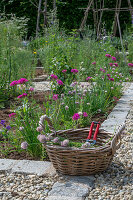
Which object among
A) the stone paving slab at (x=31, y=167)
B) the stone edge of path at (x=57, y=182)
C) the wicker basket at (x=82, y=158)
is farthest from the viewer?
the stone paving slab at (x=31, y=167)

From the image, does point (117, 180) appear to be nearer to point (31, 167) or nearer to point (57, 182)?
point (57, 182)

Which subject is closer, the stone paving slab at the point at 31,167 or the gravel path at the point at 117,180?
the gravel path at the point at 117,180

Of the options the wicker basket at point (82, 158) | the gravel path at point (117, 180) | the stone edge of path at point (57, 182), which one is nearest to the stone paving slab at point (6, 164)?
the stone edge of path at point (57, 182)

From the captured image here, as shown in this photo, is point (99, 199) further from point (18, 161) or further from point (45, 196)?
point (18, 161)

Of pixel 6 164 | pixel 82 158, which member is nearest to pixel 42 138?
pixel 82 158

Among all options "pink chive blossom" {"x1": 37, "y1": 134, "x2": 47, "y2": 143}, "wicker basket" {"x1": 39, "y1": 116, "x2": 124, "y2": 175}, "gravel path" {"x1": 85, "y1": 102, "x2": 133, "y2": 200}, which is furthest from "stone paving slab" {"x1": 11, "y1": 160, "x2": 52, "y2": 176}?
"gravel path" {"x1": 85, "y1": 102, "x2": 133, "y2": 200}

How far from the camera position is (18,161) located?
7.80 ft

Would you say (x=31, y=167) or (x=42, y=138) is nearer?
(x=42, y=138)

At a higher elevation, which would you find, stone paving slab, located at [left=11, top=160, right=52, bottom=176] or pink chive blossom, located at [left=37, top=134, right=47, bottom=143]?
pink chive blossom, located at [left=37, top=134, right=47, bottom=143]

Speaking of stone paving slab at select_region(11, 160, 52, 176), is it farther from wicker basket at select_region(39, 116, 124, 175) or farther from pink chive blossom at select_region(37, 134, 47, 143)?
pink chive blossom at select_region(37, 134, 47, 143)

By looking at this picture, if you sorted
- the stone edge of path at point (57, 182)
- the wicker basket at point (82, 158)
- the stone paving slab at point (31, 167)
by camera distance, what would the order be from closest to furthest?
the stone edge of path at point (57, 182), the wicker basket at point (82, 158), the stone paving slab at point (31, 167)

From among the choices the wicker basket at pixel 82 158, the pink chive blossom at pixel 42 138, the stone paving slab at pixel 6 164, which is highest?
the pink chive blossom at pixel 42 138

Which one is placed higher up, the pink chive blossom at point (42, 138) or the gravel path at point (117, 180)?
the pink chive blossom at point (42, 138)

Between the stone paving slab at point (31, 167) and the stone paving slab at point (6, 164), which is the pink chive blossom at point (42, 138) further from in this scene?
the stone paving slab at point (6, 164)
